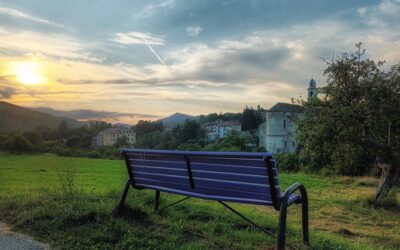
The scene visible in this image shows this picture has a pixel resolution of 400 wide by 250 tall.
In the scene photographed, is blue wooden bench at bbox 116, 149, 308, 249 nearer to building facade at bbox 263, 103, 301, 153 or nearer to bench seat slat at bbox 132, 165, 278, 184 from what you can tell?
bench seat slat at bbox 132, 165, 278, 184

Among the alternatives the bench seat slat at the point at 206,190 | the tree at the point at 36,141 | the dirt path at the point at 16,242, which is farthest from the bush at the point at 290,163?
the tree at the point at 36,141

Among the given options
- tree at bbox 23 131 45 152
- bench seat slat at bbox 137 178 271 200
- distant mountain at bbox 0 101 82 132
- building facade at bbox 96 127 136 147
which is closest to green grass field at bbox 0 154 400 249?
bench seat slat at bbox 137 178 271 200

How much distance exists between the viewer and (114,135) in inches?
1828

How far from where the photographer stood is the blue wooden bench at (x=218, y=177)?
3918 mm

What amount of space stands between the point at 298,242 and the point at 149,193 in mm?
3185

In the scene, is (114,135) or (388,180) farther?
(114,135)

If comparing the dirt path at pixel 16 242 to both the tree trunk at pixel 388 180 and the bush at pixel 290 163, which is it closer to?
the tree trunk at pixel 388 180

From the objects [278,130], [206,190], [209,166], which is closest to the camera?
[209,166]

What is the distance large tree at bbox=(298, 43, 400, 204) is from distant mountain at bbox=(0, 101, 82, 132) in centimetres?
4419

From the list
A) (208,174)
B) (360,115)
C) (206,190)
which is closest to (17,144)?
(360,115)

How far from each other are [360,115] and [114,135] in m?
38.0

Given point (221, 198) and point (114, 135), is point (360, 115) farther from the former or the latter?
point (114, 135)

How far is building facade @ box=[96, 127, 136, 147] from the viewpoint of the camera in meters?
44.9

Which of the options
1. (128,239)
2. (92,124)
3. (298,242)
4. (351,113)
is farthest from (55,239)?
(92,124)
